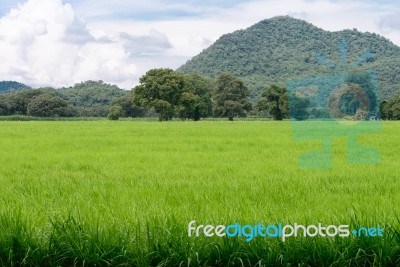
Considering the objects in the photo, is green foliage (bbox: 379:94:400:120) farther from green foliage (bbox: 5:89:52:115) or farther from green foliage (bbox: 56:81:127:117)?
green foliage (bbox: 5:89:52:115)

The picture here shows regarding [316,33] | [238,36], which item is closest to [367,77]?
[316,33]

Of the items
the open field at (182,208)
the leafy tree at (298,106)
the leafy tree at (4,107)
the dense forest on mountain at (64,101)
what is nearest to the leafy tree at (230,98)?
the dense forest on mountain at (64,101)

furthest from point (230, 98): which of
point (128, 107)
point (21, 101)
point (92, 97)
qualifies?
point (21, 101)

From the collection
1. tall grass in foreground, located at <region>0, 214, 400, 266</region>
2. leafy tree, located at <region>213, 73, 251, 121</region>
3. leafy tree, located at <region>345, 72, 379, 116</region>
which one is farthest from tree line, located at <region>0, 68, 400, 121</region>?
tall grass in foreground, located at <region>0, 214, 400, 266</region>

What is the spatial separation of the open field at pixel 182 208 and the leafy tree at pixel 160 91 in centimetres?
5158

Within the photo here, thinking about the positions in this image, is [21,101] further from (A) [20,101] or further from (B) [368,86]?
(B) [368,86]

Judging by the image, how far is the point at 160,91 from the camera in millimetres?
63469

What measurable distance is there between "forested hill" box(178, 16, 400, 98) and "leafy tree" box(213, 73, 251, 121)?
653 inches

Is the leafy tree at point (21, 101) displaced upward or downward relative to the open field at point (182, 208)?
upward

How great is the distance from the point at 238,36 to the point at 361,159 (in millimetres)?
132579

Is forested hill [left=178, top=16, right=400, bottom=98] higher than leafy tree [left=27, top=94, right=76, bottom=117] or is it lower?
higher

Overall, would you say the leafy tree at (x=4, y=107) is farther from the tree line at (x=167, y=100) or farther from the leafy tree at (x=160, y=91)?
the leafy tree at (x=160, y=91)

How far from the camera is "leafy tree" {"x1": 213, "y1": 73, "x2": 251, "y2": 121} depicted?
79.9 m

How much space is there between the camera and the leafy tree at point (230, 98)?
79.9 meters
